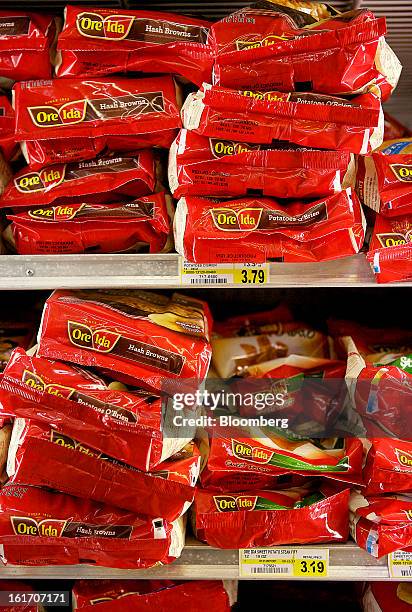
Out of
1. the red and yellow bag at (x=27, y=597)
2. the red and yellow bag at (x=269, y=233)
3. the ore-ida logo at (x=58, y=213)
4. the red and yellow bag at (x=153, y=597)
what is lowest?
the red and yellow bag at (x=27, y=597)

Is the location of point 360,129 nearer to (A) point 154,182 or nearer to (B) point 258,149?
(B) point 258,149

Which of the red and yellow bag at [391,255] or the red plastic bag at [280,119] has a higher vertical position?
the red plastic bag at [280,119]

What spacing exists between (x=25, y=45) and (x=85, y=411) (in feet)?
2.62

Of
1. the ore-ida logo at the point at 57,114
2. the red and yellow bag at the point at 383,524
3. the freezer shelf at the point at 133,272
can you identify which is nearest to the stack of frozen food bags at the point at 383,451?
the red and yellow bag at the point at 383,524

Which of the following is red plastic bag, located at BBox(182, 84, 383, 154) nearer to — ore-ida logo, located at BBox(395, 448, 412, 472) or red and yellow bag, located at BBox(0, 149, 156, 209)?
red and yellow bag, located at BBox(0, 149, 156, 209)

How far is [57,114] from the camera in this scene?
4.43 feet

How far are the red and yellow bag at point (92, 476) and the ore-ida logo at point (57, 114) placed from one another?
0.65m

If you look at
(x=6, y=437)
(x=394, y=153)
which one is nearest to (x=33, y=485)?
(x=6, y=437)

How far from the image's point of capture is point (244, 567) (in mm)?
1381

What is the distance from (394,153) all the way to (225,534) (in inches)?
37.7

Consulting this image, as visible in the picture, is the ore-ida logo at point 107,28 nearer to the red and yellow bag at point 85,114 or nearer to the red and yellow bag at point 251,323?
the red and yellow bag at point 85,114

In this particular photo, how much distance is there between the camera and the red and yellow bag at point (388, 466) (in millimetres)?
1350

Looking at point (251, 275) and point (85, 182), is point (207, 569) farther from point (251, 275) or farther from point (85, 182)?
point (85, 182)

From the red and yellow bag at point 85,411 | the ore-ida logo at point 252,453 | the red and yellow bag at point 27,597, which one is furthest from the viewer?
the red and yellow bag at point 27,597
